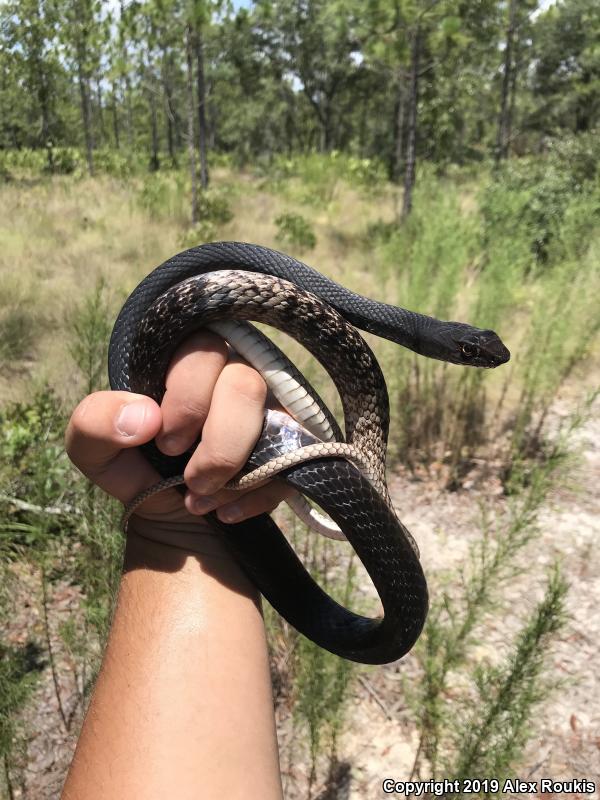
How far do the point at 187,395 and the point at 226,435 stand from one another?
15 centimetres

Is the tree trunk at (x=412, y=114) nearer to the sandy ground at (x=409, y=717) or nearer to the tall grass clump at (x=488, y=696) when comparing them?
the sandy ground at (x=409, y=717)

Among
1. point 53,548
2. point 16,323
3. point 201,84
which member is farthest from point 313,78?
point 53,548

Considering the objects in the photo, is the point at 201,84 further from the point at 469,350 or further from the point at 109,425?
the point at 109,425

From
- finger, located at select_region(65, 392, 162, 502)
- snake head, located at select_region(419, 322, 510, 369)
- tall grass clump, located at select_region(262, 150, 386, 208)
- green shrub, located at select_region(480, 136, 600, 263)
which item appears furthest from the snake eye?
tall grass clump, located at select_region(262, 150, 386, 208)

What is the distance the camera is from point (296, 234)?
1121 centimetres

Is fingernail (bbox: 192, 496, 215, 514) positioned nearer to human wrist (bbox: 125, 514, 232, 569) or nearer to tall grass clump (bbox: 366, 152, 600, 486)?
human wrist (bbox: 125, 514, 232, 569)

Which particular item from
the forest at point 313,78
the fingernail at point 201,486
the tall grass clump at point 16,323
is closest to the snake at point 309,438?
the fingernail at point 201,486

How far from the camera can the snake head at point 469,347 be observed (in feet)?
5.75

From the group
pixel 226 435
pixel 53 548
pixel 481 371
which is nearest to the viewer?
pixel 226 435

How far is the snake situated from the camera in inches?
50.5

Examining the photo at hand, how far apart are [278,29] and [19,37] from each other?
54.7 ft

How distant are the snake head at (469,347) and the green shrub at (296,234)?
955 cm

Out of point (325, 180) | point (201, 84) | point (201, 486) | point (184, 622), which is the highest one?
point (201, 84)

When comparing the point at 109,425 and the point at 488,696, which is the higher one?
the point at 109,425
